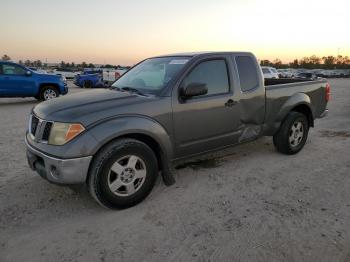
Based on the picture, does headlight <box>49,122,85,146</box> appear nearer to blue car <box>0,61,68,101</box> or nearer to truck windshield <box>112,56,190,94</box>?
truck windshield <box>112,56,190,94</box>

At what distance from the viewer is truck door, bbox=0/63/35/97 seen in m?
13.1

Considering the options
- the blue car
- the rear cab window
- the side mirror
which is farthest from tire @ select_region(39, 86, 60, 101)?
the side mirror

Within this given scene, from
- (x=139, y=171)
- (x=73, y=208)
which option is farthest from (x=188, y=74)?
(x=73, y=208)

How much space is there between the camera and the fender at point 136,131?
142 inches

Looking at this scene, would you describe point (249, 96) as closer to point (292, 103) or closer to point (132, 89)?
point (292, 103)

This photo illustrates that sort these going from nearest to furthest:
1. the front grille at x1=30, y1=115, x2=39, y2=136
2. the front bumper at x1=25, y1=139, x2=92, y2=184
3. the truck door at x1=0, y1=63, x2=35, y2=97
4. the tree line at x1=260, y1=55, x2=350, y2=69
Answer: the front bumper at x1=25, y1=139, x2=92, y2=184 < the front grille at x1=30, y1=115, x2=39, y2=136 < the truck door at x1=0, y1=63, x2=35, y2=97 < the tree line at x1=260, y1=55, x2=350, y2=69

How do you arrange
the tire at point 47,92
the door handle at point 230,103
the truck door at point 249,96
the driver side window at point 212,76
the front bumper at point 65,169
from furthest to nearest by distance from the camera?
the tire at point 47,92 → the truck door at point 249,96 → the door handle at point 230,103 → the driver side window at point 212,76 → the front bumper at point 65,169

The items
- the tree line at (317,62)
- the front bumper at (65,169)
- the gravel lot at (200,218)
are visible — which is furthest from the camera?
the tree line at (317,62)

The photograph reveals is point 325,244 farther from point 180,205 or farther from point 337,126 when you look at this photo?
point 337,126

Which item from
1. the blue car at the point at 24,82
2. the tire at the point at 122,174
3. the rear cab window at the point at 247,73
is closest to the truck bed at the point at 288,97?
the rear cab window at the point at 247,73

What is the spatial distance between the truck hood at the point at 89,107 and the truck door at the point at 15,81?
10.2 metres

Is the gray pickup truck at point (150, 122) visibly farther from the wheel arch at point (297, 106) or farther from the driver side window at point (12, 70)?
the driver side window at point (12, 70)

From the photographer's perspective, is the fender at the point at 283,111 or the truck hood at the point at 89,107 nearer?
the truck hood at the point at 89,107

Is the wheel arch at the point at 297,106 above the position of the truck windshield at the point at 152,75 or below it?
below
